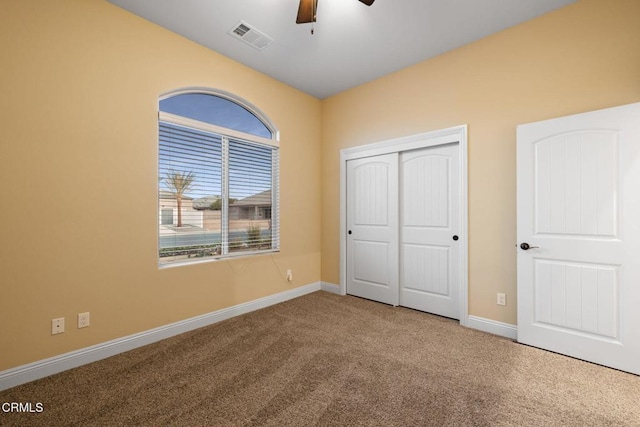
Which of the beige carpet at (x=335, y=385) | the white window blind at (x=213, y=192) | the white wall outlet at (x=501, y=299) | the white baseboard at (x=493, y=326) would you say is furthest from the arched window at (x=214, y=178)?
the white wall outlet at (x=501, y=299)

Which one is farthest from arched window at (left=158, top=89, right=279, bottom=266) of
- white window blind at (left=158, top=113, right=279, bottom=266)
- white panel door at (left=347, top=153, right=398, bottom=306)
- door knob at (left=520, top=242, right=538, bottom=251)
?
door knob at (left=520, top=242, right=538, bottom=251)

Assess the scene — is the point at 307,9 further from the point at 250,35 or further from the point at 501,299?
the point at 501,299

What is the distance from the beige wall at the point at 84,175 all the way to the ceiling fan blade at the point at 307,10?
1.36 metres

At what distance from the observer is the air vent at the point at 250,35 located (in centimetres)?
268

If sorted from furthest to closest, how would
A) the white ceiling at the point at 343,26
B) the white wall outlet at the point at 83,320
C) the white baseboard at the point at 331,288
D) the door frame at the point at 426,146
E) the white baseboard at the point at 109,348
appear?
the white baseboard at the point at 331,288 < the door frame at the point at 426,146 < the white ceiling at the point at 343,26 < the white wall outlet at the point at 83,320 < the white baseboard at the point at 109,348

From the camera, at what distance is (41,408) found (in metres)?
1.73

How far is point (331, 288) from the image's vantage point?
4246 millimetres

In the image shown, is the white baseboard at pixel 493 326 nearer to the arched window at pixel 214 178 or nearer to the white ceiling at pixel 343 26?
the arched window at pixel 214 178

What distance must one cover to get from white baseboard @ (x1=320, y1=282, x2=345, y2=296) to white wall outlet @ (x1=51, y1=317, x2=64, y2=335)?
298cm

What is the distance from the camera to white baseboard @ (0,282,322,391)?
1972 mm

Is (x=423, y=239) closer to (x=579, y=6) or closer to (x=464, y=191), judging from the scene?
(x=464, y=191)

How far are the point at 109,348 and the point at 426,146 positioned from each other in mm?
3675

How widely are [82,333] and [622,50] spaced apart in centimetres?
477

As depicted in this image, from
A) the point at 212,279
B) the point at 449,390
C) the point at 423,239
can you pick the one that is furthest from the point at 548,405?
the point at 212,279
